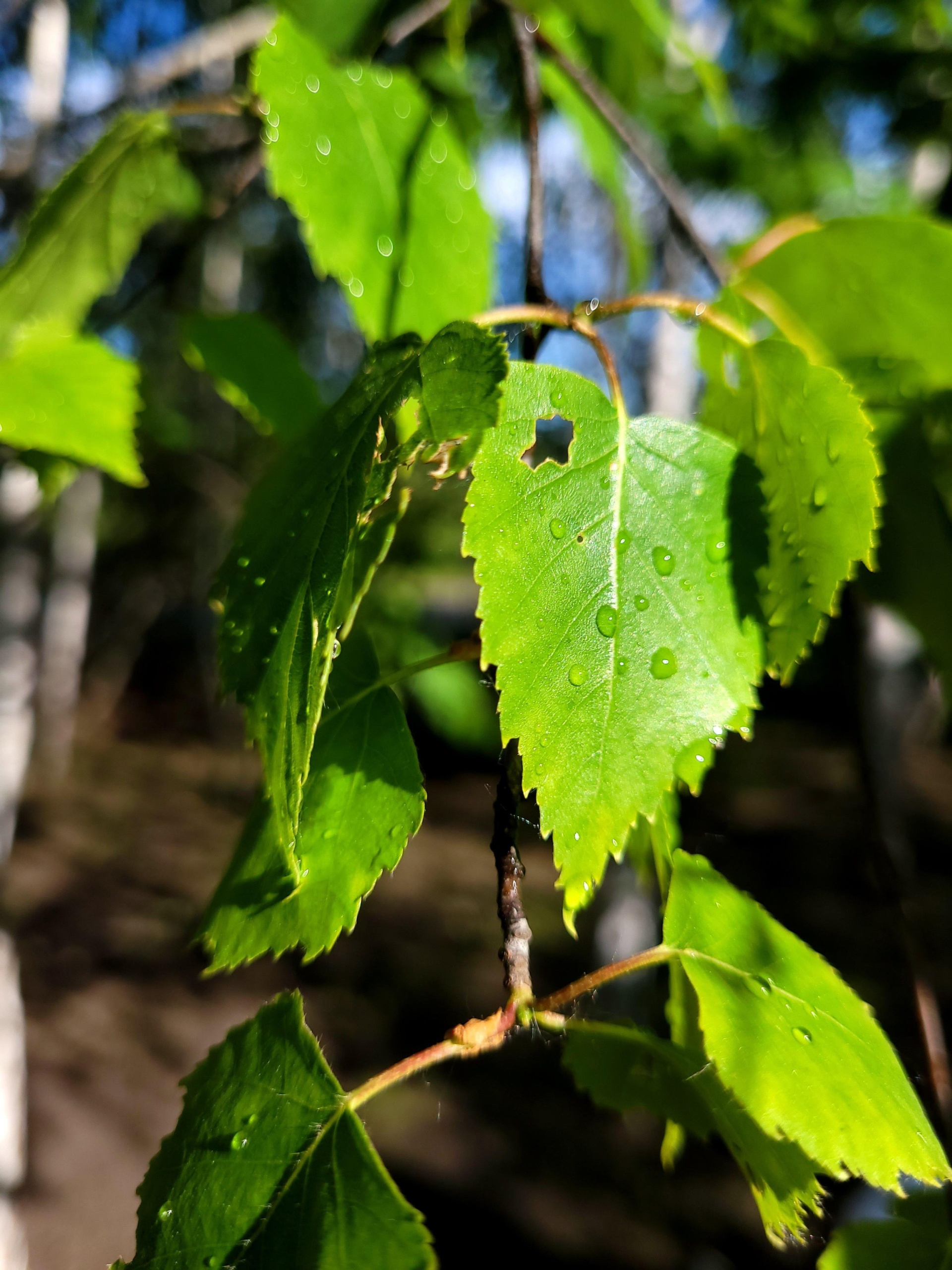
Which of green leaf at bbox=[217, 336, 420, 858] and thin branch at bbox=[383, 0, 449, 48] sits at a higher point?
thin branch at bbox=[383, 0, 449, 48]

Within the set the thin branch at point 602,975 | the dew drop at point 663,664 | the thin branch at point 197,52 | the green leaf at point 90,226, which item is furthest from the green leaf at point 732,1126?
the thin branch at point 197,52

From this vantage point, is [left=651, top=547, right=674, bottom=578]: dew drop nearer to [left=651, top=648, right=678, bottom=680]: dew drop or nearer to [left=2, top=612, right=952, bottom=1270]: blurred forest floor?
[left=651, top=648, right=678, bottom=680]: dew drop

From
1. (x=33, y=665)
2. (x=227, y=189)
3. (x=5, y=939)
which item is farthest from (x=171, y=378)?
(x=227, y=189)

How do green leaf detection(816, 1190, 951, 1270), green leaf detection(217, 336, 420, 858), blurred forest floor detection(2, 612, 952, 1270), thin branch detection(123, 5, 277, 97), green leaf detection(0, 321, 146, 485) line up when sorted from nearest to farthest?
green leaf detection(217, 336, 420, 858), green leaf detection(816, 1190, 951, 1270), green leaf detection(0, 321, 146, 485), thin branch detection(123, 5, 277, 97), blurred forest floor detection(2, 612, 952, 1270)

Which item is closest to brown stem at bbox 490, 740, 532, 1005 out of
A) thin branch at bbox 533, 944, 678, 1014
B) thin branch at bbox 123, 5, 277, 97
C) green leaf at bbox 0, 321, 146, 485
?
thin branch at bbox 533, 944, 678, 1014

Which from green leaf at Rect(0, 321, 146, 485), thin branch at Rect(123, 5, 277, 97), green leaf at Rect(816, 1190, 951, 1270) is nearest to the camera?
green leaf at Rect(816, 1190, 951, 1270)

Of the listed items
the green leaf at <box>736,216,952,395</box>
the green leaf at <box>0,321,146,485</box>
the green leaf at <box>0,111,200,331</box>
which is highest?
the green leaf at <box>0,111,200,331</box>
